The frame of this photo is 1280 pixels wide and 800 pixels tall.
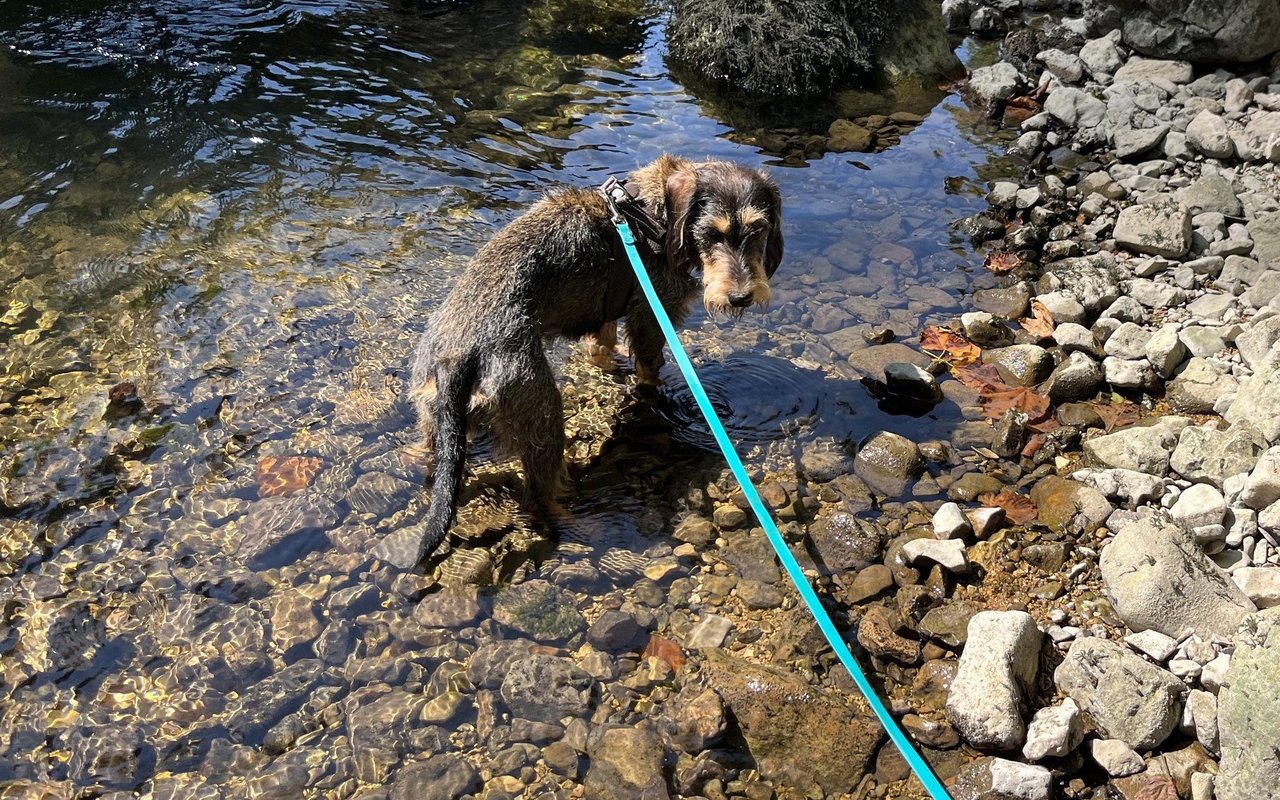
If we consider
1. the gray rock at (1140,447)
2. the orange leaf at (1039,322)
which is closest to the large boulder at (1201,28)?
the orange leaf at (1039,322)

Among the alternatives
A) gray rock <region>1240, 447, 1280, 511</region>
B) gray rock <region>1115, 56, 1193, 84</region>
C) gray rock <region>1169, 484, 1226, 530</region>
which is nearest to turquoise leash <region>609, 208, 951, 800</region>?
gray rock <region>1169, 484, 1226, 530</region>

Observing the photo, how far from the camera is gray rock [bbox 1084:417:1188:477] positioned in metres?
4.91

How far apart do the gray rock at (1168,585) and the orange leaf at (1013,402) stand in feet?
5.24

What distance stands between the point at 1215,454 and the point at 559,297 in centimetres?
389

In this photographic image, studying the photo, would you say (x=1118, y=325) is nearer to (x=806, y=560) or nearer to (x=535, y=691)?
(x=806, y=560)

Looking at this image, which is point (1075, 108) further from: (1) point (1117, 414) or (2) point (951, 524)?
(2) point (951, 524)

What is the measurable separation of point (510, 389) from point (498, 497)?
0.81 metres

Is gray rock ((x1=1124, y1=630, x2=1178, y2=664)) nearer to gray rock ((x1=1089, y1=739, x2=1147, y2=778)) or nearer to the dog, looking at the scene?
gray rock ((x1=1089, y1=739, x2=1147, y2=778))

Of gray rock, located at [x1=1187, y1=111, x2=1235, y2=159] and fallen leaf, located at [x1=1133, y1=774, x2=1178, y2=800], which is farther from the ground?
gray rock, located at [x1=1187, y1=111, x2=1235, y2=159]

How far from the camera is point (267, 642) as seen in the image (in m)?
4.09

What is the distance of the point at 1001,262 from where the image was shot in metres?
7.50

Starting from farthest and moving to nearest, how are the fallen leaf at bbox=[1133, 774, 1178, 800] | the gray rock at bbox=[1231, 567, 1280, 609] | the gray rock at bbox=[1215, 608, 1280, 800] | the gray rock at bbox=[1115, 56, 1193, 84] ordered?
the gray rock at bbox=[1115, 56, 1193, 84] → the gray rock at bbox=[1231, 567, 1280, 609] → the fallen leaf at bbox=[1133, 774, 1178, 800] → the gray rock at bbox=[1215, 608, 1280, 800]

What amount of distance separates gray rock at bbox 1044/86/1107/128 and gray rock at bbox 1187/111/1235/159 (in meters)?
0.99

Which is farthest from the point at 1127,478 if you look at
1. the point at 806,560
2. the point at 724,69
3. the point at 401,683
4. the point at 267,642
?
the point at 724,69
